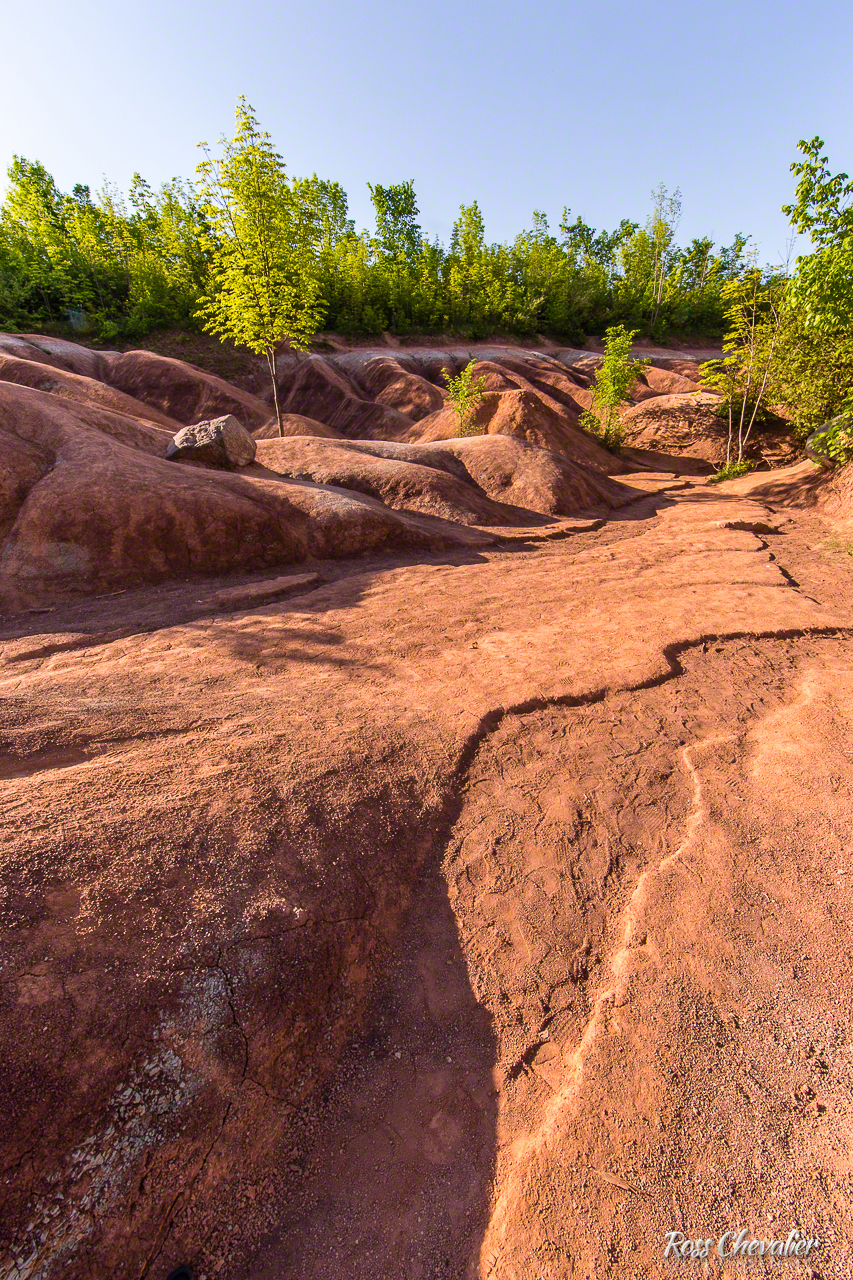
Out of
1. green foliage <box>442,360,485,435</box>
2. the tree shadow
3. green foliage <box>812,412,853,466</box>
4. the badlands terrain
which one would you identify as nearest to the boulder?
the badlands terrain

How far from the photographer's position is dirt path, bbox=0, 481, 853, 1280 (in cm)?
186

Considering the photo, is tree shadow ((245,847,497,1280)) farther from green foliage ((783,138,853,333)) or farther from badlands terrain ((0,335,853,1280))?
green foliage ((783,138,853,333))

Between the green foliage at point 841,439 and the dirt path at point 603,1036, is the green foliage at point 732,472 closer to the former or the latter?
the green foliage at point 841,439

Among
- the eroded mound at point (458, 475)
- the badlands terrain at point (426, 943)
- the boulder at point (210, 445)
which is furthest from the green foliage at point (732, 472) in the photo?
the boulder at point (210, 445)

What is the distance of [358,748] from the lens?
3689 millimetres

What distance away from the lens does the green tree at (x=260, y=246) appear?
14656 mm

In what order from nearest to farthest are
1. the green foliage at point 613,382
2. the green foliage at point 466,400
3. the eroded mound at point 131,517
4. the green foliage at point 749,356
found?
the eroded mound at point 131,517 → the green foliage at point 749,356 → the green foliage at point 466,400 → the green foliage at point 613,382

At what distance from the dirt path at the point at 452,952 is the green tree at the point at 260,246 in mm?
15775

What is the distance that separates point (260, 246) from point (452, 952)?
19646 mm

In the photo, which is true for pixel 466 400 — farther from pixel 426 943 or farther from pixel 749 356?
pixel 426 943

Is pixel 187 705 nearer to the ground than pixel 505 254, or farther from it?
nearer to the ground

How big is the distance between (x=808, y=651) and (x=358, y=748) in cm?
495

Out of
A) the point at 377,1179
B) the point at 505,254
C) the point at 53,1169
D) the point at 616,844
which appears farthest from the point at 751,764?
the point at 505,254

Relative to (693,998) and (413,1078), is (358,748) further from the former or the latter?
(693,998)
